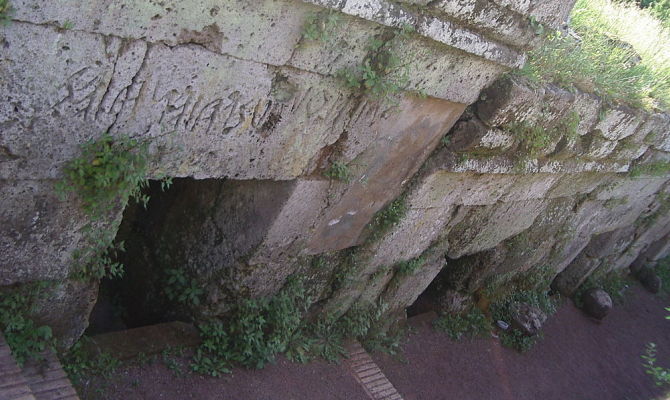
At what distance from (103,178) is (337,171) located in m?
1.29

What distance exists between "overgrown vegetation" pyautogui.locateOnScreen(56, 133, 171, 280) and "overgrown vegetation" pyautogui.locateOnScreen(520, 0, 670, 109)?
7.80 ft

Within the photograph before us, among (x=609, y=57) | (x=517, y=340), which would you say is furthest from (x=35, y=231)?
(x=517, y=340)

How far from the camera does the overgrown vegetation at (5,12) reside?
1.71m

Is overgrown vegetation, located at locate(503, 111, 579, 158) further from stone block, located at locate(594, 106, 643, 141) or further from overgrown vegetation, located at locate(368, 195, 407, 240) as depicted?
overgrown vegetation, located at locate(368, 195, 407, 240)

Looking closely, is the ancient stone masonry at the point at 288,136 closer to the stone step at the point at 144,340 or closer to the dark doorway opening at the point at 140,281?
the dark doorway opening at the point at 140,281

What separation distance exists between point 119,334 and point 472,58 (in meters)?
2.46

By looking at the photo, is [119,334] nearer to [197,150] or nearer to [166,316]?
[166,316]

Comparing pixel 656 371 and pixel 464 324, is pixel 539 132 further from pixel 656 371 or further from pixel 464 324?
pixel 464 324

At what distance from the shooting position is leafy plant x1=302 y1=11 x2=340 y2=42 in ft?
7.61

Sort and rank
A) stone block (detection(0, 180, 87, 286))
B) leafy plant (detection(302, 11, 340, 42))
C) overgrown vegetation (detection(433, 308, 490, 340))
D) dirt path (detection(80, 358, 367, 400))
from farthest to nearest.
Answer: overgrown vegetation (detection(433, 308, 490, 340))
dirt path (detection(80, 358, 367, 400))
leafy plant (detection(302, 11, 340, 42))
stone block (detection(0, 180, 87, 286))

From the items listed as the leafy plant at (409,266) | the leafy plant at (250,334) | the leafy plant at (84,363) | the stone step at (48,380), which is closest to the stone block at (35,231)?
the stone step at (48,380)

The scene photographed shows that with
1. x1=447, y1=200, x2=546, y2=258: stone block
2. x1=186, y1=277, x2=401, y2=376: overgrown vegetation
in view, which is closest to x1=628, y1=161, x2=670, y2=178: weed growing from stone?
x1=447, y1=200, x2=546, y2=258: stone block

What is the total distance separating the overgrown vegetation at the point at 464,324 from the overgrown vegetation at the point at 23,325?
366cm

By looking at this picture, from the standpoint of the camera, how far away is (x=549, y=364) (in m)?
5.89
